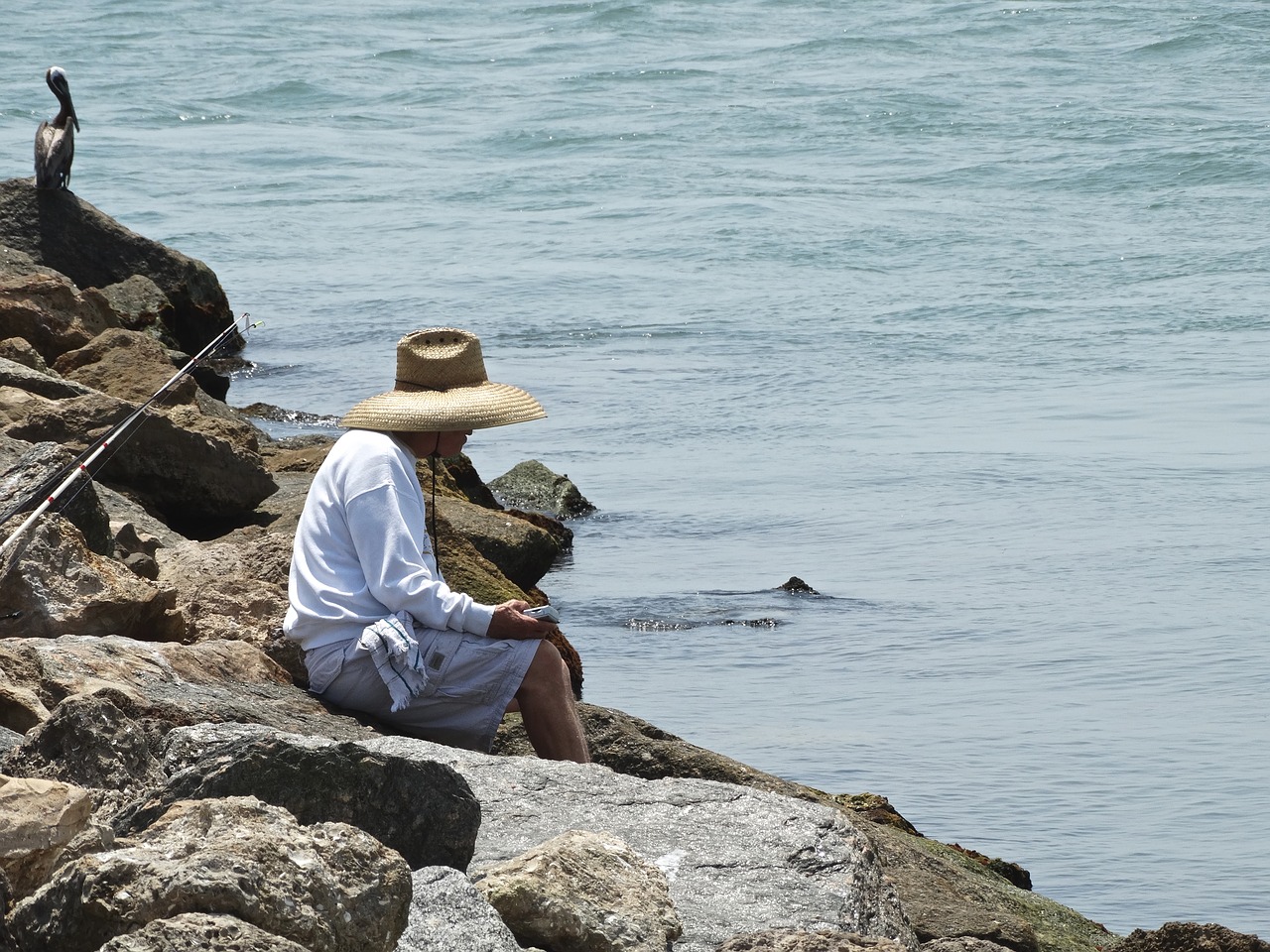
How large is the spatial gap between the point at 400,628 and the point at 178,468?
9.54 ft

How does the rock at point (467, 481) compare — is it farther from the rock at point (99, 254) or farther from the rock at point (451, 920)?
the rock at point (451, 920)

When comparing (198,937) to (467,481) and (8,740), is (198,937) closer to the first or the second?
(8,740)

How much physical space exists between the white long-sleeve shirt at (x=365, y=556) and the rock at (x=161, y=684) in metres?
0.18

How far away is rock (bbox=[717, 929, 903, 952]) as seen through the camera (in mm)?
2980

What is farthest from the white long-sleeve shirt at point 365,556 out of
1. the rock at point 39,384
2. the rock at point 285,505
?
the rock at point 39,384

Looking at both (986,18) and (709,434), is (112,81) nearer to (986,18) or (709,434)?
(986,18)

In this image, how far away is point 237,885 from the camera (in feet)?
8.40

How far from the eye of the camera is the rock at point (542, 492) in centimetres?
1072

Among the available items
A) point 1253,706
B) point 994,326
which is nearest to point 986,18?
point 994,326

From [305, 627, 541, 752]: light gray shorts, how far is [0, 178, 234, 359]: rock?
9.59 meters

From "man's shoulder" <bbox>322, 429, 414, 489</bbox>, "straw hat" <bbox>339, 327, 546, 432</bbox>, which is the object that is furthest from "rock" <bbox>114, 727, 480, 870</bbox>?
"straw hat" <bbox>339, 327, 546, 432</bbox>

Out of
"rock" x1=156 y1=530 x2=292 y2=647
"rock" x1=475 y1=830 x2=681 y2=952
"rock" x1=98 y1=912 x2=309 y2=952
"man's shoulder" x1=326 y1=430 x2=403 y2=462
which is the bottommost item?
"rock" x1=156 y1=530 x2=292 y2=647

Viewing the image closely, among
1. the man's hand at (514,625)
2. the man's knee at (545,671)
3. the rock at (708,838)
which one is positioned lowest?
the man's knee at (545,671)

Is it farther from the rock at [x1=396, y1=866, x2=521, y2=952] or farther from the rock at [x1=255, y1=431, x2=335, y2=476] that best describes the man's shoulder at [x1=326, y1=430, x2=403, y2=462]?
the rock at [x1=255, y1=431, x2=335, y2=476]
